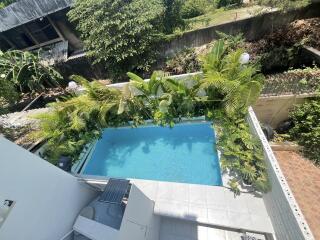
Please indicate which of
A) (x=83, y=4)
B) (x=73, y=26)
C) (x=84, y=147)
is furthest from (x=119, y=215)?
(x=73, y=26)

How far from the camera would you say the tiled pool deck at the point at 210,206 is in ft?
19.1

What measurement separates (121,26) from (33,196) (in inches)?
369

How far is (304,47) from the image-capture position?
32.8ft

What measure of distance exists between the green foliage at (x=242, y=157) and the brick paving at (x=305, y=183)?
171 cm

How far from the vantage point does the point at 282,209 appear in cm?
518

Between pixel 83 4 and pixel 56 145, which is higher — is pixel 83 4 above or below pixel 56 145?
above

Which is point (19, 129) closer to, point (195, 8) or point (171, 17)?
point (171, 17)

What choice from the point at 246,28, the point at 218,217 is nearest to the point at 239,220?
the point at 218,217

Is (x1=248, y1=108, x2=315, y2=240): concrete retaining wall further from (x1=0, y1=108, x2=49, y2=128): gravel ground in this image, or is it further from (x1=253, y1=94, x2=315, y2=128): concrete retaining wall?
(x1=0, y1=108, x2=49, y2=128): gravel ground

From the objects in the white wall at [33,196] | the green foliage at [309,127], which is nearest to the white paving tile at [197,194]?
the white wall at [33,196]

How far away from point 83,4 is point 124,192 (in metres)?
10.9

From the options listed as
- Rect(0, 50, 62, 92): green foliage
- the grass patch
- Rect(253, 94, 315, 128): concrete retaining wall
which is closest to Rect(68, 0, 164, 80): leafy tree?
the grass patch

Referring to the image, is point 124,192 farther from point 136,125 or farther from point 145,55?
point 145,55

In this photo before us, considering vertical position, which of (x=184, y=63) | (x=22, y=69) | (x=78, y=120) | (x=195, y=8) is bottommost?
(x=78, y=120)
